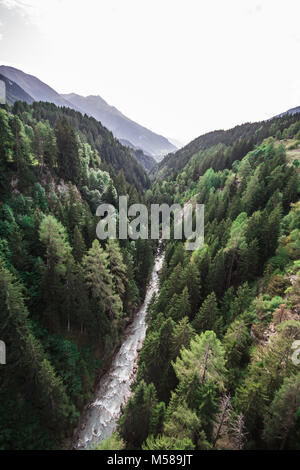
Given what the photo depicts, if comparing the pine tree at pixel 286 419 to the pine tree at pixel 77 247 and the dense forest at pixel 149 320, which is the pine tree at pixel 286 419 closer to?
the dense forest at pixel 149 320

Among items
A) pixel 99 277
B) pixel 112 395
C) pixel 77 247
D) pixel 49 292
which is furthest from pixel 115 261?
pixel 112 395

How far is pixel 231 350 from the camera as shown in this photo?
2219 cm

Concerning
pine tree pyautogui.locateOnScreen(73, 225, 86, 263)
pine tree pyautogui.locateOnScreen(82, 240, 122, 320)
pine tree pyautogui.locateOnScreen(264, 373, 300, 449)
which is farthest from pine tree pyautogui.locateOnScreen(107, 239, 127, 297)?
pine tree pyautogui.locateOnScreen(264, 373, 300, 449)

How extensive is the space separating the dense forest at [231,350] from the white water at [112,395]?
688cm

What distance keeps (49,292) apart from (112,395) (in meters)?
19.8

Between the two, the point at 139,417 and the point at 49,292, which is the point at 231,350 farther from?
the point at 49,292

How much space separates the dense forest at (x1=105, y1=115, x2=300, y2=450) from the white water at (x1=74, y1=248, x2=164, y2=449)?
6878mm

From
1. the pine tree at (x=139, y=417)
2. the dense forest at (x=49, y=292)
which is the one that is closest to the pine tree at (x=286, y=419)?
the pine tree at (x=139, y=417)

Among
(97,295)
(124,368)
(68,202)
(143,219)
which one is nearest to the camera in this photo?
(97,295)

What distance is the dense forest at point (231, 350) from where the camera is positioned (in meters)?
15.3
